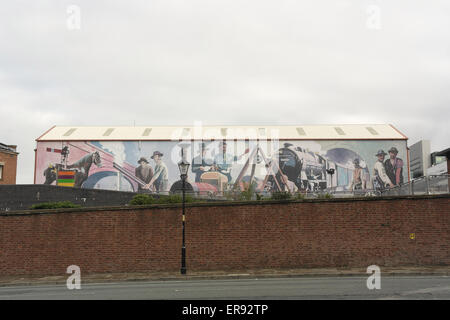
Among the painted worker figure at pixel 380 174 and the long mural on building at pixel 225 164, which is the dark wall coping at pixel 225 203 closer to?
the long mural on building at pixel 225 164

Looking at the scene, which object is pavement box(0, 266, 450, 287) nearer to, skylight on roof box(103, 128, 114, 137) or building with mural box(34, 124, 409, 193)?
building with mural box(34, 124, 409, 193)

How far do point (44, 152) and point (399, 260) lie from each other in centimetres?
4159

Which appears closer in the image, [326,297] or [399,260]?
[326,297]

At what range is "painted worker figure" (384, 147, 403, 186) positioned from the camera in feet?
160

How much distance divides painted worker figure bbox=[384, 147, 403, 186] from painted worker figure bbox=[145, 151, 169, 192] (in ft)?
83.6

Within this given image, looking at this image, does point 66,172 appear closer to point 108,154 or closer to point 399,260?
point 108,154

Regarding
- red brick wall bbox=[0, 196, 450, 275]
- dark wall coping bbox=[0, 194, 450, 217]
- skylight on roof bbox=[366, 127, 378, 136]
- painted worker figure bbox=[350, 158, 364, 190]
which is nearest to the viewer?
red brick wall bbox=[0, 196, 450, 275]

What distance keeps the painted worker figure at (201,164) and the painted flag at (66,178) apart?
13.8 m

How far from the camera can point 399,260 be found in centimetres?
2180

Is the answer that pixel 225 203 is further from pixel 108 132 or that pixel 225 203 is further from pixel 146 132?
pixel 108 132

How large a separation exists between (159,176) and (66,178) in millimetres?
Result: 10564

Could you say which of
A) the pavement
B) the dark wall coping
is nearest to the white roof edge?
the dark wall coping

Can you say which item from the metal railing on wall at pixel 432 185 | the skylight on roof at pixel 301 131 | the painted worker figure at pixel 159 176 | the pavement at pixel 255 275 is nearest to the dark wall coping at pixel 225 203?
the metal railing on wall at pixel 432 185

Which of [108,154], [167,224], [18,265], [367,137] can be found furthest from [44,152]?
[367,137]
